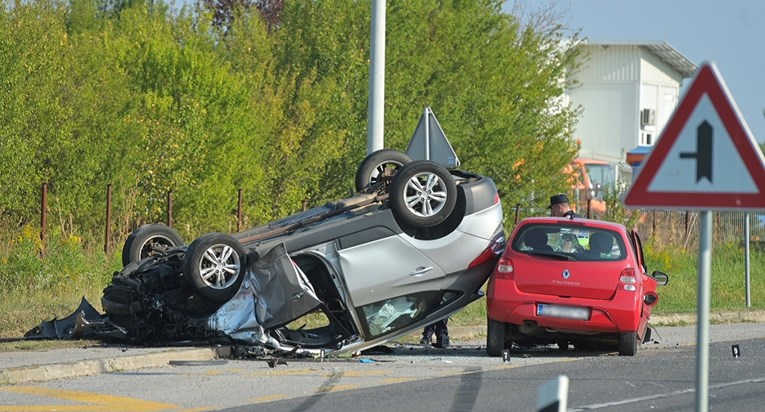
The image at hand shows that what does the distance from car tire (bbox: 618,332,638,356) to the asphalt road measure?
0.14m

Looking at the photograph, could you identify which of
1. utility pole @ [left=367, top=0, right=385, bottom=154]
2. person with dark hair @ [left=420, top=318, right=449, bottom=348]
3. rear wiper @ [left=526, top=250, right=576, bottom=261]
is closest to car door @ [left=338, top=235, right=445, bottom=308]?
rear wiper @ [left=526, top=250, right=576, bottom=261]

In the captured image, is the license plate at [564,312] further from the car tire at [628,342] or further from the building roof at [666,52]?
the building roof at [666,52]

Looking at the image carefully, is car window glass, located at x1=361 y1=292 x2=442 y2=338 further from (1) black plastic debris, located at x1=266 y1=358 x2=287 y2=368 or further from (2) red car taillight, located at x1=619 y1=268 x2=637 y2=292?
(2) red car taillight, located at x1=619 y1=268 x2=637 y2=292

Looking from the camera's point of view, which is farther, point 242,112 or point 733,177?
point 242,112

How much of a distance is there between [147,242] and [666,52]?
211 feet

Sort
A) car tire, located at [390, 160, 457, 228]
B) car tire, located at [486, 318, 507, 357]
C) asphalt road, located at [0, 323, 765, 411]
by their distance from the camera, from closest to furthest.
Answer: asphalt road, located at [0, 323, 765, 411]
car tire, located at [390, 160, 457, 228]
car tire, located at [486, 318, 507, 357]

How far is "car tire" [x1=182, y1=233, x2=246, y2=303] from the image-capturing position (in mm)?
13531

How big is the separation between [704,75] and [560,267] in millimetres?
7711

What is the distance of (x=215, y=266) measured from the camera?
44.8ft

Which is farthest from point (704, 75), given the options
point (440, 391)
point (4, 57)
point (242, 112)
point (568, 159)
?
point (568, 159)

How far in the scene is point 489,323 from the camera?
47.7 ft

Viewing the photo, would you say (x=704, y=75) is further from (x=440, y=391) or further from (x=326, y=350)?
(x=326, y=350)

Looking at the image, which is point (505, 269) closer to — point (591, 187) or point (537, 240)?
point (537, 240)

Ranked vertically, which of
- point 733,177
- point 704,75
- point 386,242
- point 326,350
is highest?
point 704,75
